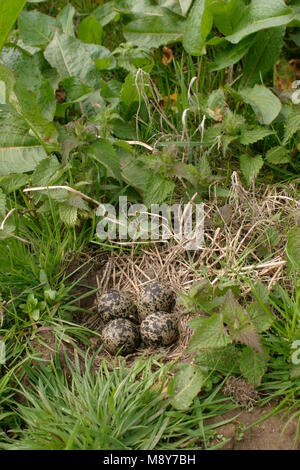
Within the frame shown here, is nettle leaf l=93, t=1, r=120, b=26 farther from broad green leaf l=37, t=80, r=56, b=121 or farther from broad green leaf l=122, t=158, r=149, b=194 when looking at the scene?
broad green leaf l=122, t=158, r=149, b=194

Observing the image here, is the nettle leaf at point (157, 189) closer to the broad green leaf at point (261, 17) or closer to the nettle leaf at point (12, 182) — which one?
the nettle leaf at point (12, 182)

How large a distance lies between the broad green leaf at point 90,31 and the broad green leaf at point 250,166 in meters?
1.13

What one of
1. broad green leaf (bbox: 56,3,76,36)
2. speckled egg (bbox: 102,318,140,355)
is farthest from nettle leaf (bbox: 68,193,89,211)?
broad green leaf (bbox: 56,3,76,36)

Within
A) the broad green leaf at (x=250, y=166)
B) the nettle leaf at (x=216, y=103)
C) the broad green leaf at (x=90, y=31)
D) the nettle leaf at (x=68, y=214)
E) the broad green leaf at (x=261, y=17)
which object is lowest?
the nettle leaf at (x=68, y=214)

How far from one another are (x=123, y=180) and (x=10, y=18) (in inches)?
38.2

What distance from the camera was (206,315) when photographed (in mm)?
2541

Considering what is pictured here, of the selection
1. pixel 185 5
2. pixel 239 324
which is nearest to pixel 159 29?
pixel 185 5

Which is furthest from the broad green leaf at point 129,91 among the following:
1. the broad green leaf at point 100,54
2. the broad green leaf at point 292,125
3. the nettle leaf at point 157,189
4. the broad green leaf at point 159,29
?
the broad green leaf at point 292,125

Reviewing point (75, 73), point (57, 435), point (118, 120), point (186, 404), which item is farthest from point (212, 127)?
point (57, 435)

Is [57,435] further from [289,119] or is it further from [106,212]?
[289,119]

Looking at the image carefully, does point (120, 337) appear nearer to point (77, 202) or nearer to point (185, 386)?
point (185, 386)

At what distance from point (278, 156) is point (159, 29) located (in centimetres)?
99

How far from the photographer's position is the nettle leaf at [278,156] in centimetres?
309

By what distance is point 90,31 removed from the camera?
3.61m
